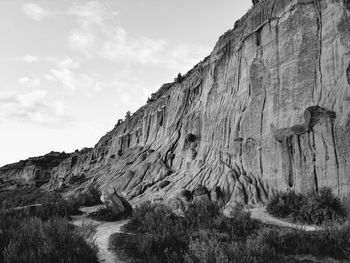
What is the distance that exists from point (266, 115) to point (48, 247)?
13836 mm

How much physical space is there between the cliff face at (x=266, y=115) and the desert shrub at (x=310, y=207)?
39.2 inches

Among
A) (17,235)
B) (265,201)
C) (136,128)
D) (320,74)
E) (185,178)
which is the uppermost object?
(136,128)

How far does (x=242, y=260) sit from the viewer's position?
5918 millimetres

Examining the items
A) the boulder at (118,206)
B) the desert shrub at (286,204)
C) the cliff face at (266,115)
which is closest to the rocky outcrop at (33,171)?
the cliff face at (266,115)

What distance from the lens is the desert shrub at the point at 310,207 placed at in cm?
1078

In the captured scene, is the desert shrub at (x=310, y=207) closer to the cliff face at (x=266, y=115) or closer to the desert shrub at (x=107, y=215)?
the cliff face at (x=266, y=115)

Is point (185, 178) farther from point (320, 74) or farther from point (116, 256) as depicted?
point (116, 256)

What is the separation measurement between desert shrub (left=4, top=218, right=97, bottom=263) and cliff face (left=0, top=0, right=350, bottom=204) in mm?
9986

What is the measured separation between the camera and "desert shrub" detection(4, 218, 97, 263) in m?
6.17

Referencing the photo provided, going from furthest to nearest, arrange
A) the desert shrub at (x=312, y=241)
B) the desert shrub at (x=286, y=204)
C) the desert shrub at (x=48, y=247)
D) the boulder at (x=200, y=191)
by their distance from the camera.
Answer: the boulder at (x=200, y=191)
the desert shrub at (x=286, y=204)
the desert shrub at (x=312, y=241)
the desert shrub at (x=48, y=247)

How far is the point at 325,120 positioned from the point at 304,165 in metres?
2.30

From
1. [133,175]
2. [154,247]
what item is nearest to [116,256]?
[154,247]

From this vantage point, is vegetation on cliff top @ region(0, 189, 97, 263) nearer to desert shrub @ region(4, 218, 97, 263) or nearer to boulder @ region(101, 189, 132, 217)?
desert shrub @ region(4, 218, 97, 263)

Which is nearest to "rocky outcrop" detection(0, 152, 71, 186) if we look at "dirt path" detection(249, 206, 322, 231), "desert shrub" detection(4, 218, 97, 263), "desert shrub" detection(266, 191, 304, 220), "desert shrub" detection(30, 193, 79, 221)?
"desert shrub" detection(30, 193, 79, 221)
